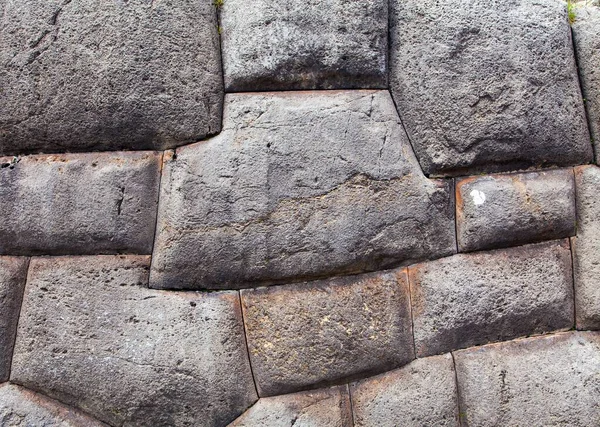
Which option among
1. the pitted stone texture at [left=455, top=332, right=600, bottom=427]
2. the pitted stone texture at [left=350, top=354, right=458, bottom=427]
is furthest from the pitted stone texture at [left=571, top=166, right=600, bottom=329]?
the pitted stone texture at [left=350, top=354, right=458, bottom=427]

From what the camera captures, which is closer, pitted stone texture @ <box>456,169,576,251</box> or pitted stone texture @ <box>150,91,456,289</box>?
pitted stone texture @ <box>150,91,456,289</box>

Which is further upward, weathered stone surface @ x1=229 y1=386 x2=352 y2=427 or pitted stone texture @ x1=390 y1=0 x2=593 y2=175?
pitted stone texture @ x1=390 y1=0 x2=593 y2=175

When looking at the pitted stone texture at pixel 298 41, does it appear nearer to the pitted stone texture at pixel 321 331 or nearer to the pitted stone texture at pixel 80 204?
the pitted stone texture at pixel 80 204

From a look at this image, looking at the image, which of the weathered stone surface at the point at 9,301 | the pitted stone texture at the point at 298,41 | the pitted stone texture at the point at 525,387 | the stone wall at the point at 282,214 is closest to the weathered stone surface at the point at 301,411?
the stone wall at the point at 282,214

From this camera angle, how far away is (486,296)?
1841 millimetres

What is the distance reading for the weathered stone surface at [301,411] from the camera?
1744 millimetres

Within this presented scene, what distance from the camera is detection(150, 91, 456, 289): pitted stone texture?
5.68 ft

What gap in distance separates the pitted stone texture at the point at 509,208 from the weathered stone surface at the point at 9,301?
4.98 feet

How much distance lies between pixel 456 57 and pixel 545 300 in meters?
0.92

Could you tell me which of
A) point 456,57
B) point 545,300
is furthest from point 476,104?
point 545,300

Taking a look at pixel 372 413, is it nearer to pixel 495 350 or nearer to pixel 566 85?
pixel 495 350

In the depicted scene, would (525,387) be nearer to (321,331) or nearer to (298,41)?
(321,331)

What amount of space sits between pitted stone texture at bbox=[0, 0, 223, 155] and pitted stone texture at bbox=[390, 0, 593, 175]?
2.35ft

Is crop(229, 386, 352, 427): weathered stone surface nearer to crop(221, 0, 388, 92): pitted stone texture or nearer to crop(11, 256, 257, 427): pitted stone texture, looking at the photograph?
crop(11, 256, 257, 427): pitted stone texture
